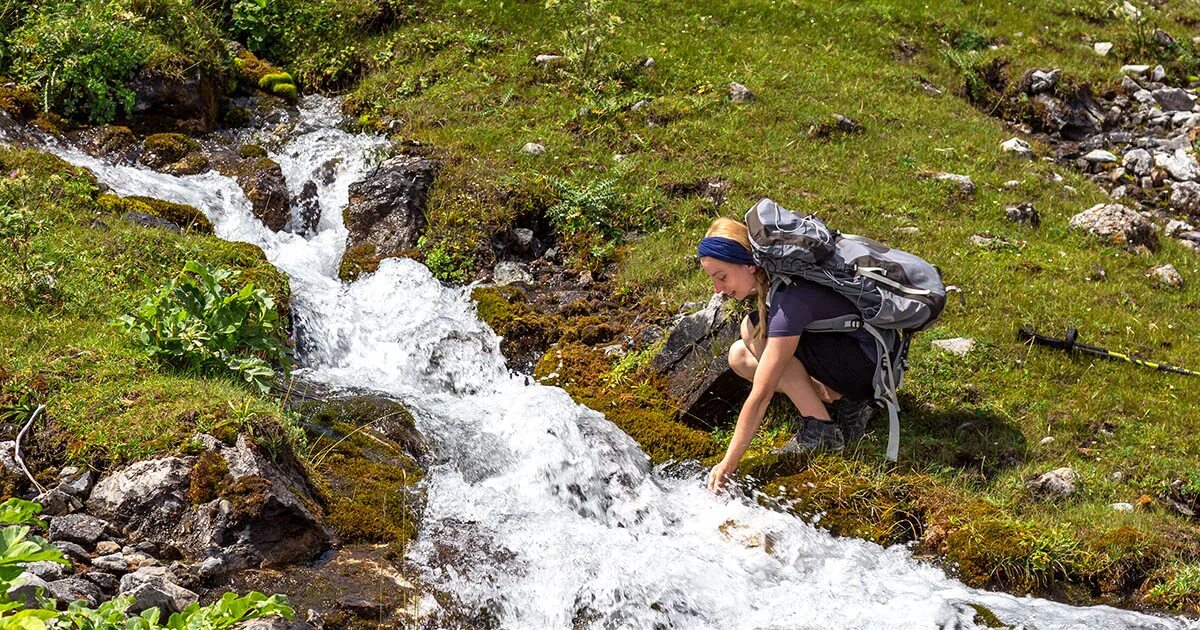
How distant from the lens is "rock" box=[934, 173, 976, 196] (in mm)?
13195

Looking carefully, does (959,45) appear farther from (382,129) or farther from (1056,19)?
(382,129)

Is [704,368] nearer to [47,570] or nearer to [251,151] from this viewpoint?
[47,570]

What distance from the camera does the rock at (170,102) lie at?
14312mm

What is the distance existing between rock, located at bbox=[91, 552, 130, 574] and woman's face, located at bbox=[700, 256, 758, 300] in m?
4.12

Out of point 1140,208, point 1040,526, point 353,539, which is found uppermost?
point 353,539

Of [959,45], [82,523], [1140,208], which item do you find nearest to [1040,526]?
[82,523]

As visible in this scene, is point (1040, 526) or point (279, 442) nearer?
point (279, 442)

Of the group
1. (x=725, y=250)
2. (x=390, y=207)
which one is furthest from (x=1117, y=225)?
(x=390, y=207)

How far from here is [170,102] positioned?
14445 mm

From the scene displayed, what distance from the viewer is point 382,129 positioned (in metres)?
14.9

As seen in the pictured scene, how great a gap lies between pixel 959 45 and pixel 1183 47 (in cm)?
398

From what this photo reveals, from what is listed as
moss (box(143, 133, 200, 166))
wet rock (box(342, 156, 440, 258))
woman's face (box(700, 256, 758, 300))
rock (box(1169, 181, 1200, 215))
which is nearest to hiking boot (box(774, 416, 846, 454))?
woman's face (box(700, 256, 758, 300))

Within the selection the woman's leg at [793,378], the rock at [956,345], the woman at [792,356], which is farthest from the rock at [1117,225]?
the woman's leg at [793,378]

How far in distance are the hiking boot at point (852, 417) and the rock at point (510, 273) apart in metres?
4.28
